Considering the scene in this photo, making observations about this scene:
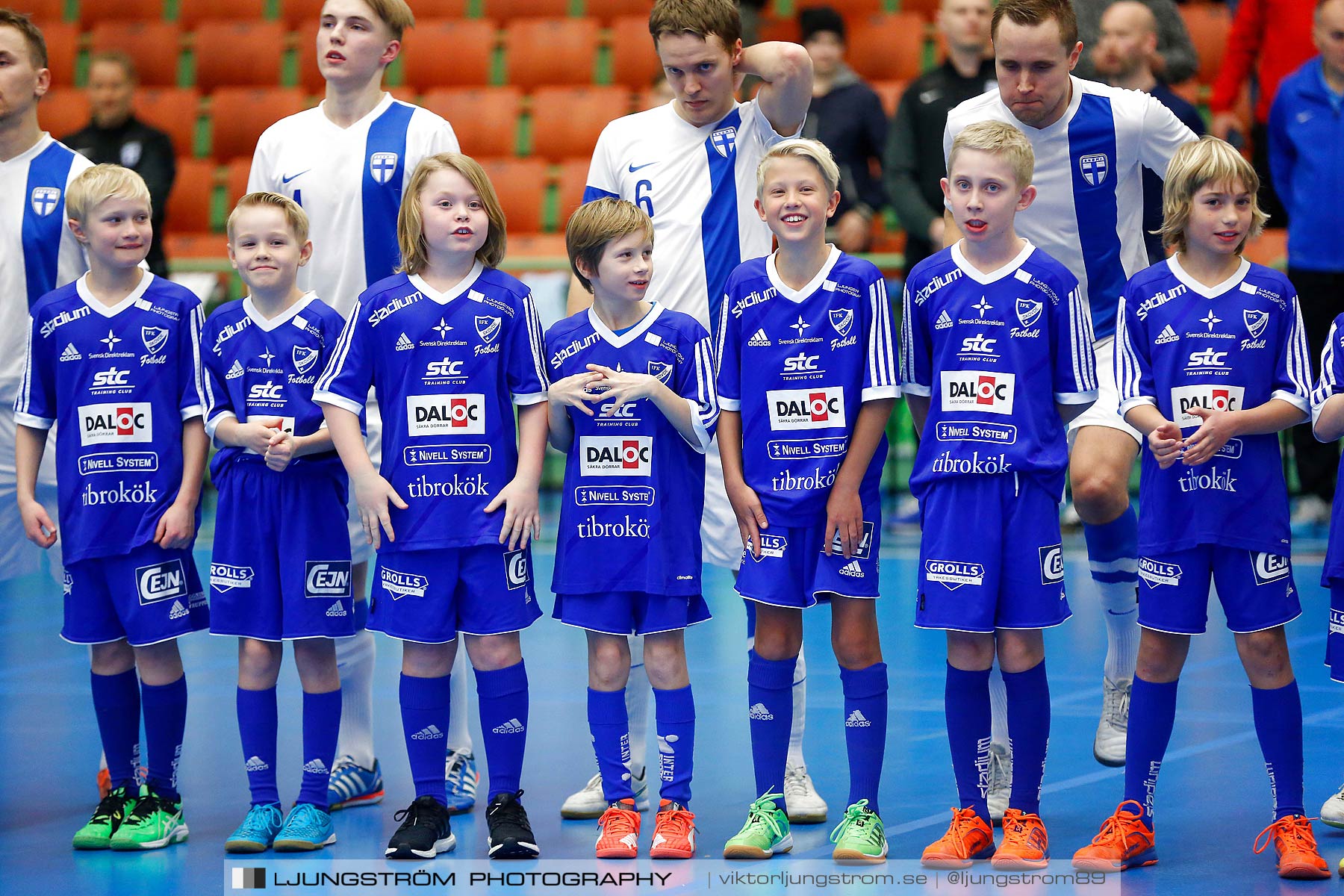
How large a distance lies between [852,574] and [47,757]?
8.98 feet

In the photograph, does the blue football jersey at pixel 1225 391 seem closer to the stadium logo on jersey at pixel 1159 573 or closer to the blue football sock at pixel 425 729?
the stadium logo on jersey at pixel 1159 573

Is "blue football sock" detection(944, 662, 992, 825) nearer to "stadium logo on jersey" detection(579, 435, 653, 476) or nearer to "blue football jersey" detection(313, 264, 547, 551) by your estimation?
"stadium logo on jersey" detection(579, 435, 653, 476)

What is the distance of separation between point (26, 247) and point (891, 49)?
24.5 feet

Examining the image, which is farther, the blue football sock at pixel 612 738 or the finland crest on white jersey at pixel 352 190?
the finland crest on white jersey at pixel 352 190

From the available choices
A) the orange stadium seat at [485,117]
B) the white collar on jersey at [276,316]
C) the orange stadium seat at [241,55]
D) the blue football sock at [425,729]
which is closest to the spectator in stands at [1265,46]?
the orange stadium seat at [485,117]

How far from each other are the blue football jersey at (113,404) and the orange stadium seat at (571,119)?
23.2ft

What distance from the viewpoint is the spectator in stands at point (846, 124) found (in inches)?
342

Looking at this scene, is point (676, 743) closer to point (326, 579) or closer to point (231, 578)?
point (326, 579)

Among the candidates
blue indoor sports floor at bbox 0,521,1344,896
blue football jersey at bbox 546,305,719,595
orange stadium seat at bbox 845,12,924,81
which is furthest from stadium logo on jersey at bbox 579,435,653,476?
orange stadium seat at bbox 845,12,924,81

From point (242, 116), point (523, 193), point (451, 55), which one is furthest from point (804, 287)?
point (242, 116)

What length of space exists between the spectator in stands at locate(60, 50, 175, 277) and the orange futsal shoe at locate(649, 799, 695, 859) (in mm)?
4946

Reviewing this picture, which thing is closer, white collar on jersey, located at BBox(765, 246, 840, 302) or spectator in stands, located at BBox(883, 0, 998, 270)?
white collar on jersey, located at BBox(765, 246, 840, 302)

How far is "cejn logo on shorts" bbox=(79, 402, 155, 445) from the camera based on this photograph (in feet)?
13.7

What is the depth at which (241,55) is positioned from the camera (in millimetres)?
12109
